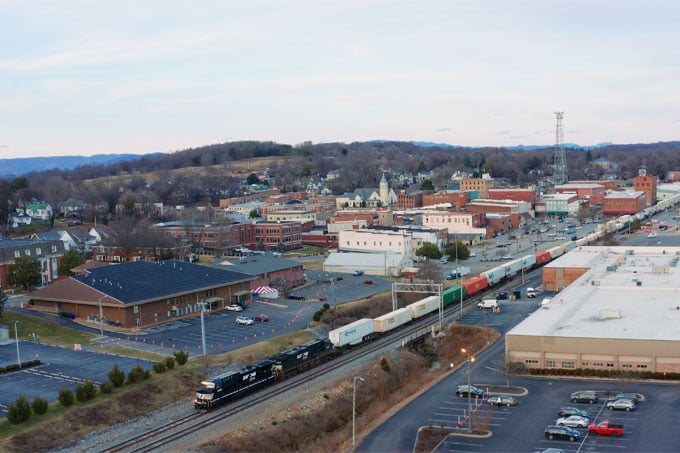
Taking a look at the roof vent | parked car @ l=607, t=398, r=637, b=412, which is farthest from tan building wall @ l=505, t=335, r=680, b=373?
parked car @ l=607, t=398, r=637, b=412

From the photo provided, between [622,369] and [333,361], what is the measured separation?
10612 millimetres

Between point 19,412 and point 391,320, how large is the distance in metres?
17.5

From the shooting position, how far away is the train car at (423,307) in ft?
122

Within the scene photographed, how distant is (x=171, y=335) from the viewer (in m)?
33.6

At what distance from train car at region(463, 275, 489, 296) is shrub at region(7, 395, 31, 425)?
2671cm

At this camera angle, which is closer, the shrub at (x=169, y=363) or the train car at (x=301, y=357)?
the train car at (x=301, y=357)

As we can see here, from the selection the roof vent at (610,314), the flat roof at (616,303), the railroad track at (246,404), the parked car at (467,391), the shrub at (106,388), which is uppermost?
the roof vent at (610,314)

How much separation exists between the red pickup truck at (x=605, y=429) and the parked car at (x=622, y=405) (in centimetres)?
170

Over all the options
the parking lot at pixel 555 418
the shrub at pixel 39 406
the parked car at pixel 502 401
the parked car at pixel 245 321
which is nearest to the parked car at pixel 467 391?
the parking lot at pixel 555 418

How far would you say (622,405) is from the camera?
21984mm

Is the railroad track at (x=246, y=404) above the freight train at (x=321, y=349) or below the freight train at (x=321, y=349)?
below

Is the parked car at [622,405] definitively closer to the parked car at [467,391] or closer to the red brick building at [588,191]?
the parked car at [467,391]

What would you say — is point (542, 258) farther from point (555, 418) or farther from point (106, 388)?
point (106, 388)

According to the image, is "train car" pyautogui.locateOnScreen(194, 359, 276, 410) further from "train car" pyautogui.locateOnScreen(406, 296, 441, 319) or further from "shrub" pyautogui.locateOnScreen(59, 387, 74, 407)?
"train car" pyautogui.locateOnScreen(406, 296, 441, 319)
